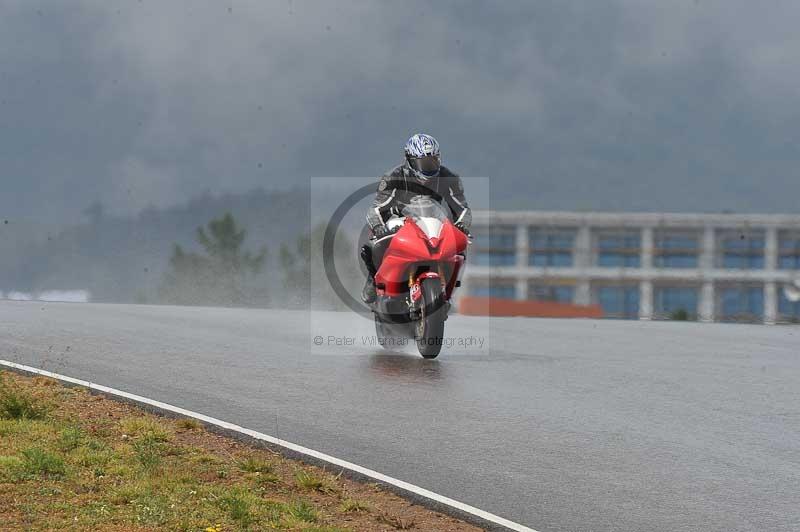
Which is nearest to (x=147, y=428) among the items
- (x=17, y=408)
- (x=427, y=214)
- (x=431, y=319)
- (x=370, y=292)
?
(x=17, y=408)

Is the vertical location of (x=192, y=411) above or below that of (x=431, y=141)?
below

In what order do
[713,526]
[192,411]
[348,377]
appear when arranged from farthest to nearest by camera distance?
1. [348,377]
2. [192,411]
3. [713,526]

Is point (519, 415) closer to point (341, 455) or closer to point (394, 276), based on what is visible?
point (341, 455)

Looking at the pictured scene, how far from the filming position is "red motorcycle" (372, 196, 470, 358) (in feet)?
38.2

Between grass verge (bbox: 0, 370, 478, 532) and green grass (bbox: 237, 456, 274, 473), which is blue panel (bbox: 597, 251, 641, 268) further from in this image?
green grass (bbox: 237, 456, 274, 473)

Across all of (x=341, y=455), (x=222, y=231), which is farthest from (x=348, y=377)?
(x=222, y=231)

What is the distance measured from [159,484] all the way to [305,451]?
52.5 inches

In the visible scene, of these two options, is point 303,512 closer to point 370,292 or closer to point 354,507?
point 354,507

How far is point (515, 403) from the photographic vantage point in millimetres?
10164

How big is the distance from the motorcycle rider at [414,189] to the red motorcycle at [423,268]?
170mm

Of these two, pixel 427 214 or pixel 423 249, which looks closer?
pixel 423 249

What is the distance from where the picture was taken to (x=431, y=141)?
1211 cm

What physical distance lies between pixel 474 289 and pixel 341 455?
81906mm

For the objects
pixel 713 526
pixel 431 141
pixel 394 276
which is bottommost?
pixel 713 526
